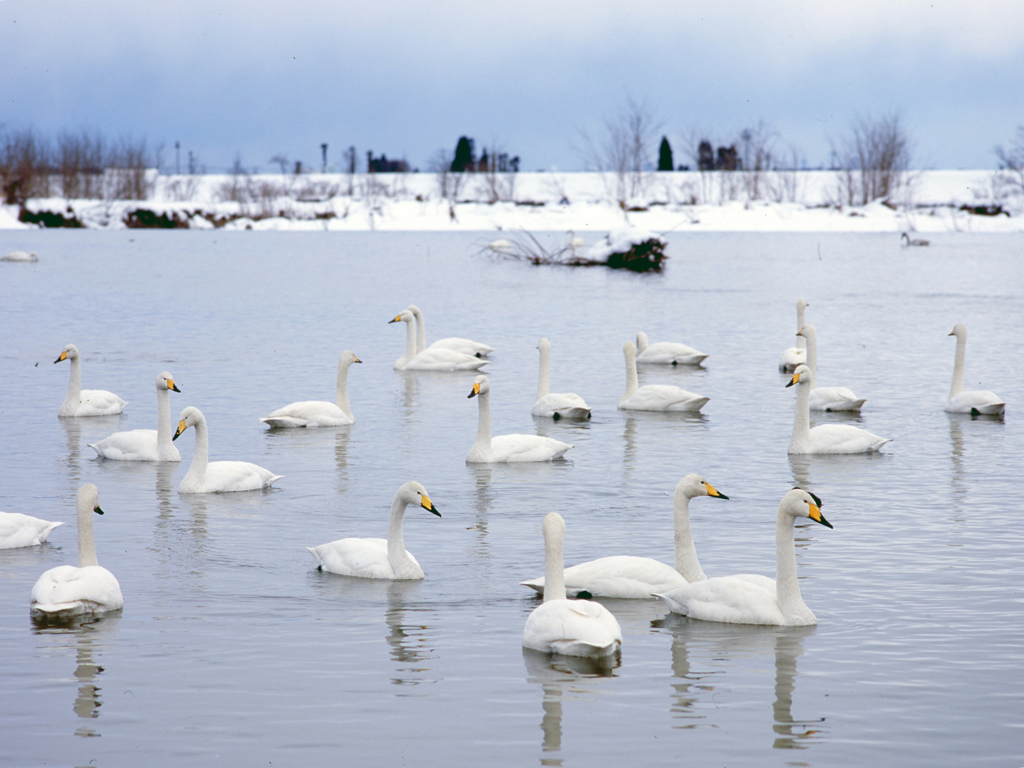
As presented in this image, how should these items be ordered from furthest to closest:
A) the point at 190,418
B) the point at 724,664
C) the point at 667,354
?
the point at 667,354 → the point at 190,418 → the point at 724,664

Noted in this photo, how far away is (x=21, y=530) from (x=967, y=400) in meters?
10.3

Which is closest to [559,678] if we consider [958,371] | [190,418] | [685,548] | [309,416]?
[685,548]

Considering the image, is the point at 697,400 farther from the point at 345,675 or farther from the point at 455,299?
the point at 455,299

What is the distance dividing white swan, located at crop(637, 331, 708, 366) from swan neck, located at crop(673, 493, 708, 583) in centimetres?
1159

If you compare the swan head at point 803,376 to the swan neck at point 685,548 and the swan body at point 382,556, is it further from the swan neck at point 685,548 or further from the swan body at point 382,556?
the swan body at point 382,556

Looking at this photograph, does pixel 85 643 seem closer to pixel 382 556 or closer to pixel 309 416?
pixel 382 556

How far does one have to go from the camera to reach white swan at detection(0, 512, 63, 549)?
334 inches

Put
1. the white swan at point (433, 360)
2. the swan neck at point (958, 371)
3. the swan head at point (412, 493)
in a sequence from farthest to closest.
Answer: the white swan at point (433, 360) → the swan neck at point (958, 371) → the swan head at point (412, 493)

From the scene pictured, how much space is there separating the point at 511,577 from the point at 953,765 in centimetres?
324

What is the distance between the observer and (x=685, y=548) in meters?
7.61

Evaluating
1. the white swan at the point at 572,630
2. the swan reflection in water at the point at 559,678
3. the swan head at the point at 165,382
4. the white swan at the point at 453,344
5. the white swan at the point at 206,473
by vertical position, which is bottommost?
the swan reflection in water at the point at 559,678

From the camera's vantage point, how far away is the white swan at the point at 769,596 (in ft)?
23.2

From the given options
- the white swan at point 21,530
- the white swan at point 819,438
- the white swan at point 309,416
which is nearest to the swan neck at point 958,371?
the white swan at point 819,438

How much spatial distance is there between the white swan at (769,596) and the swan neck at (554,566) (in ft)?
2.66
